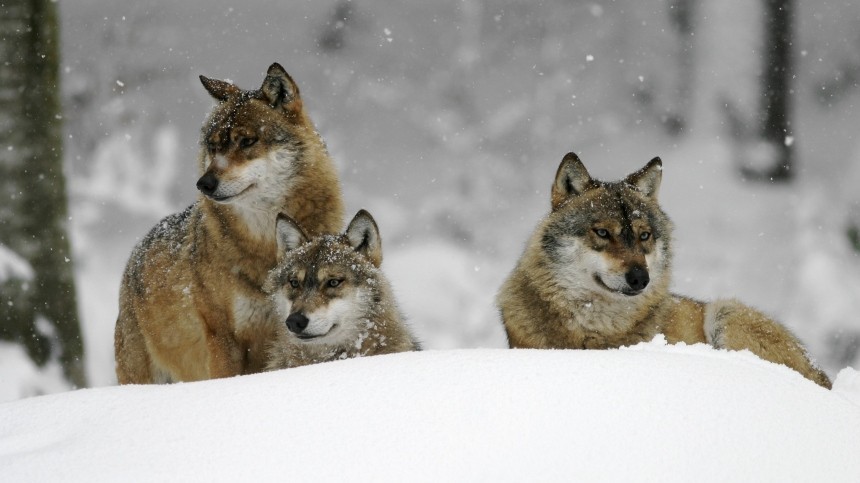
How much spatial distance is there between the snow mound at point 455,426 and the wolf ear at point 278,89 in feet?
8.01

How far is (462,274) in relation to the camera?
1454 cm

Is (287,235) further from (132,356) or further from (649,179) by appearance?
(649,179)

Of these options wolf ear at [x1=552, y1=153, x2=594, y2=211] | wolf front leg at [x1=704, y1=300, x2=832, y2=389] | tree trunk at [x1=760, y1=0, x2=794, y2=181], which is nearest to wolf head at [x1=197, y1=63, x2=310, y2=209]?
wolf ear at [x1=552, y1=153, x2=594, y2=211]

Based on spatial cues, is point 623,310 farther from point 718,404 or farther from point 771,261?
point 771,261

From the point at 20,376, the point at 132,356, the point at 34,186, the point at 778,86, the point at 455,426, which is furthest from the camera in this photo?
the point at 778,86

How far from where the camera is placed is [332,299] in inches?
197

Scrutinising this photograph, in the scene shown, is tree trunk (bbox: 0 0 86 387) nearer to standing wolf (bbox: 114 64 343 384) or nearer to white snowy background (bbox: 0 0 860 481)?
white snowy background (bbox: 0 0 860 481)

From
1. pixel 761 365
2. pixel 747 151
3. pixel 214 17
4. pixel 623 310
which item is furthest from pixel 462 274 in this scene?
pixel 761 365

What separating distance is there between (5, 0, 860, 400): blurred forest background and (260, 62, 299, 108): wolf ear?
715cm

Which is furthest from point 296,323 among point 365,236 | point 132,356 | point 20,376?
point 20,376

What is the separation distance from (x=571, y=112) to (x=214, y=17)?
6.37 metres

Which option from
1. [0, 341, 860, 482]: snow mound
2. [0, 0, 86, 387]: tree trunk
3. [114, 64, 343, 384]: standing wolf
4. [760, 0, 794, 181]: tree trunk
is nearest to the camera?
[0, 341, 860, 482]: snow mound

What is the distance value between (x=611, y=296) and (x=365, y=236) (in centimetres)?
143

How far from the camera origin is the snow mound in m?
2.58
